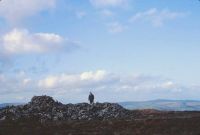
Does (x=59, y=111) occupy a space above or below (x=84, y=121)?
above

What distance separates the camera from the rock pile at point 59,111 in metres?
75.2

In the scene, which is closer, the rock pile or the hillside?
the hillside

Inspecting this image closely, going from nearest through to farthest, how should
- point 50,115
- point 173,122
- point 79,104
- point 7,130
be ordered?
point 173,122 → point 7,130 → point 50,115 → point 79,104

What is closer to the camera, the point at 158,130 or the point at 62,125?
the point at 158,130

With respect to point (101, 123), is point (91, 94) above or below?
above

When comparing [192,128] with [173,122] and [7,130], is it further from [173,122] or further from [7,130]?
[7,130]

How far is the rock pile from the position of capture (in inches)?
2960

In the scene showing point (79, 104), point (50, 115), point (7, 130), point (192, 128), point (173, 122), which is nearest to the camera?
point (192, 128)

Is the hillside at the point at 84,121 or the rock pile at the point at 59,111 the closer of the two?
the hillside at the point at 84,121

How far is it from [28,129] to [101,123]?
402 inches

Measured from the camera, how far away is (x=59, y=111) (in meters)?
78.9

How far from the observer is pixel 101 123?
2454 inches

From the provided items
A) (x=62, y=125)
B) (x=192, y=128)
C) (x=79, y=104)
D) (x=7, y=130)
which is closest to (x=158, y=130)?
(x=192, y=128)

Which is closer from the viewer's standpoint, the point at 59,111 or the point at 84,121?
the point at 84,121
